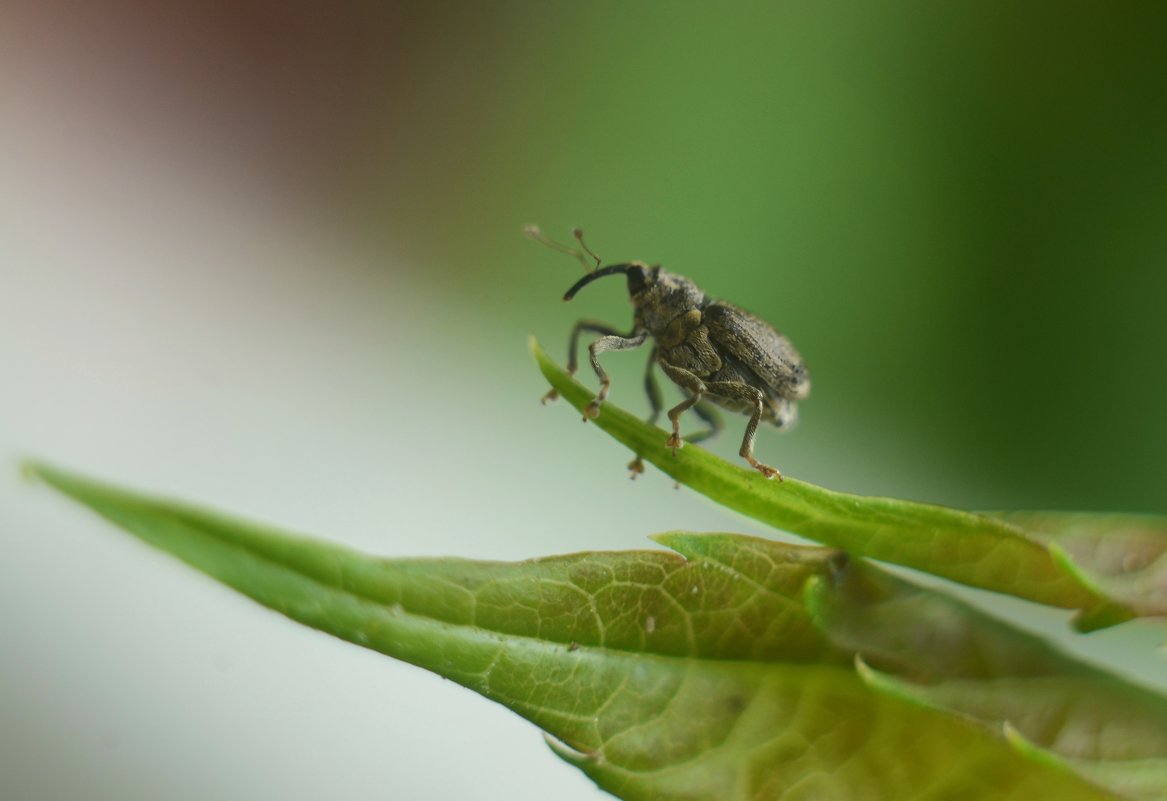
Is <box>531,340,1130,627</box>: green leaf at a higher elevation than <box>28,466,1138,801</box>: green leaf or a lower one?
higher

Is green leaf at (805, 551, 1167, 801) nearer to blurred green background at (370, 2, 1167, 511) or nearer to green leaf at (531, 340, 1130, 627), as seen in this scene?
green leaf at (531, 340, 1130, 627)

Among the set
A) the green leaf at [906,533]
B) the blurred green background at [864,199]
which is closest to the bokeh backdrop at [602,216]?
the blurred green background at [864,199]

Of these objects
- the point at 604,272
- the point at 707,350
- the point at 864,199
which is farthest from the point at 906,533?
the point at 864,199

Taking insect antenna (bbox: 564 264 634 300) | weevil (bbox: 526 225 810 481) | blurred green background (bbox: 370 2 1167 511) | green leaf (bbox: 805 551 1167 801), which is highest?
Result: blurred green background (bbox: 370 2 1167 511)

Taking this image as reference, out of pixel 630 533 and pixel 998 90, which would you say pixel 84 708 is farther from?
pixel 998 90

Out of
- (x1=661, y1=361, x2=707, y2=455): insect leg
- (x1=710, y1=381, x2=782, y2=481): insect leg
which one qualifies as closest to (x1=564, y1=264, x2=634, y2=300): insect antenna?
(x1=661, y1=361, x2=707, y2=455): insect leg

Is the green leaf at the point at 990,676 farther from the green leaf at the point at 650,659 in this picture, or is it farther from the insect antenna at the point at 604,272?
the insect antenna at the point at 604,272
